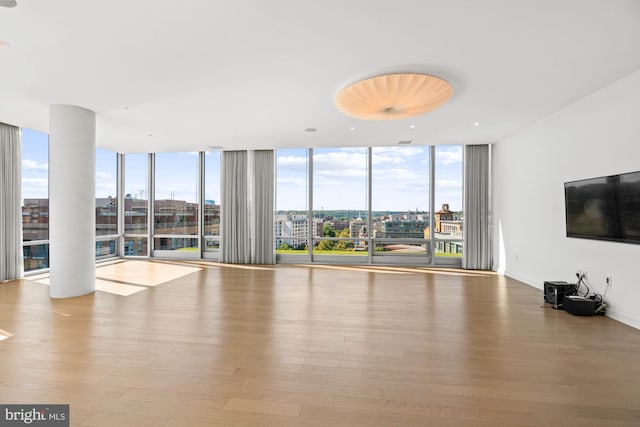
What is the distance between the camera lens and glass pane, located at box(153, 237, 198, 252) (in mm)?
9266

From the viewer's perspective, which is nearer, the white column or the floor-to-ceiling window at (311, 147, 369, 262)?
the white column

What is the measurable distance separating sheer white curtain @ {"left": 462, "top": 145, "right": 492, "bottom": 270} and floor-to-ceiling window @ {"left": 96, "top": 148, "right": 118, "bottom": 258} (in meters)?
9.47

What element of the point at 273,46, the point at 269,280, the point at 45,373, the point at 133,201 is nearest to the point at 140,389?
the point at 45,373

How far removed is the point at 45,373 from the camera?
104 inches

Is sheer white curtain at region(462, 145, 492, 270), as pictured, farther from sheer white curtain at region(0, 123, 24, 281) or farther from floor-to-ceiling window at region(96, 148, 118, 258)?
sheer white curtain at region(0, 123, 24, 281)

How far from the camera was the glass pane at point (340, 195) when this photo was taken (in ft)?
27.8

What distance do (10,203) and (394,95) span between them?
7379 millimetres

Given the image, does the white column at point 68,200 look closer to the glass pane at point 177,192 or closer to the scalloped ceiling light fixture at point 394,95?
the glass pane at point 177,192

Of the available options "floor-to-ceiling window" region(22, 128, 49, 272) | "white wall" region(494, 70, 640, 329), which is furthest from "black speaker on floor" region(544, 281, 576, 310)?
"floor-to-ceiling window" region(22, 128, 49, 272)

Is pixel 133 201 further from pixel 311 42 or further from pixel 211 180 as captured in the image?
pixel 311 42

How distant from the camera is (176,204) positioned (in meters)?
9.20

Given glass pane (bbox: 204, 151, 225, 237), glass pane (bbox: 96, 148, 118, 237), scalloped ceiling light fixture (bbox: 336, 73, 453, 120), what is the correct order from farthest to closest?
glass pane (bbox: 204, 151, 225, 237) → glass pane (bbox: 96, 148, 118, 237) → scalloped ceiling light fixture (bbox: 336, 73, 453, 120)

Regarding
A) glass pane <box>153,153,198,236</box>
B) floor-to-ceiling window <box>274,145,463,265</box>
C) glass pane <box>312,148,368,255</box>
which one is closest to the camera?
floor-to-ceiling window <box>274,145,463,265</box>

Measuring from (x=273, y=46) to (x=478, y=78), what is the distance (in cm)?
256
